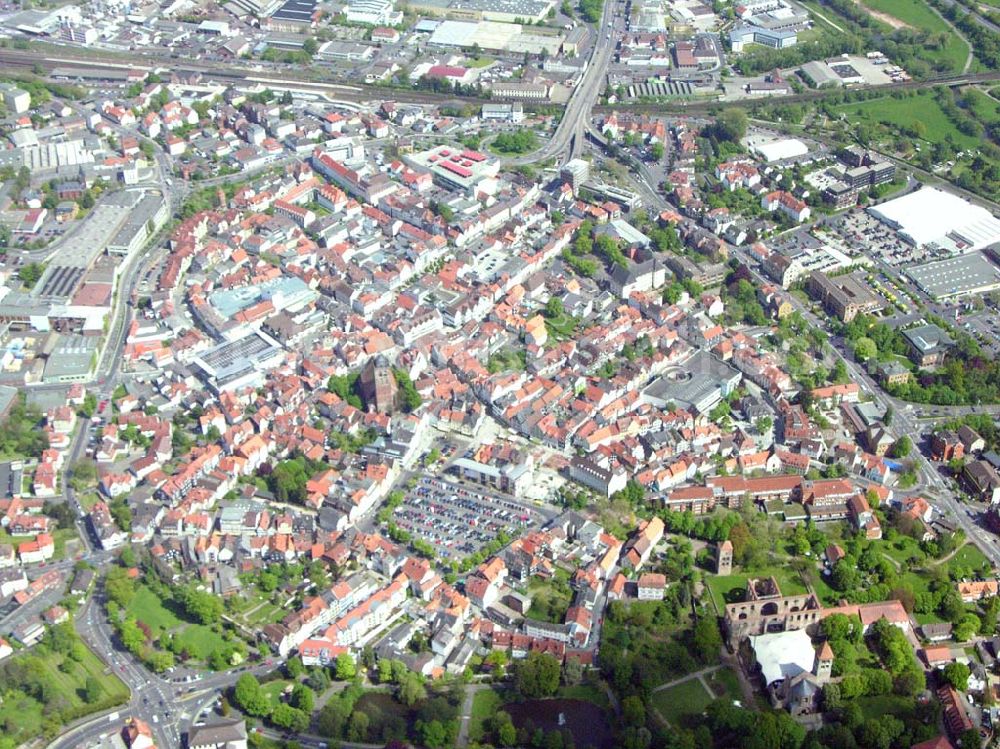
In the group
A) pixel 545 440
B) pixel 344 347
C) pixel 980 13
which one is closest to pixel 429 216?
pixel 344 347

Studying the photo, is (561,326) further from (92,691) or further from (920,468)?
(92,691)

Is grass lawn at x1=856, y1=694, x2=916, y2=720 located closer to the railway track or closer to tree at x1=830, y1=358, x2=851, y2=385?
tree at x1=830, y1=358, x2=851, y2=385

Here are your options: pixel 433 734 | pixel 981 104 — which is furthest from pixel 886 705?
pixel 981 104

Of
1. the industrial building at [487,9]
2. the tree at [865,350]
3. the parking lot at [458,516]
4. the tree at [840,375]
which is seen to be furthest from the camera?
the industrial building at [487,9]

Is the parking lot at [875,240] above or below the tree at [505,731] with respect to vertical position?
above

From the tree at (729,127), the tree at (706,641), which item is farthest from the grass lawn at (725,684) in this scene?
the tree at (729,127)

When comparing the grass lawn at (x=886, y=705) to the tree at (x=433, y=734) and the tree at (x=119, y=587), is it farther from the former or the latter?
the tree at (x=119, y=587)

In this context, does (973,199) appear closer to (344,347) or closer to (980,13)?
(980,13)
